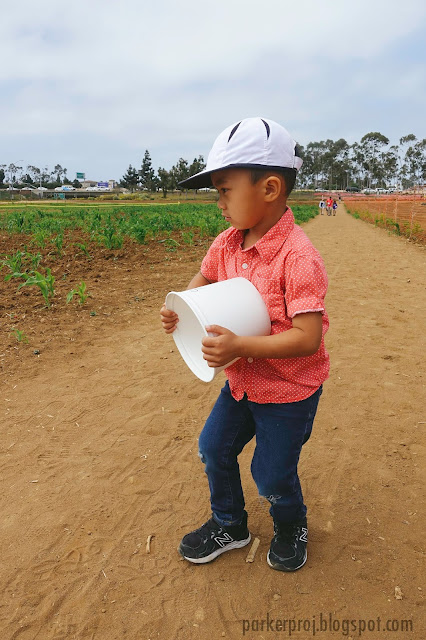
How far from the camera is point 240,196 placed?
1355 mm

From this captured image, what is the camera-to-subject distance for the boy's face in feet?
4.38

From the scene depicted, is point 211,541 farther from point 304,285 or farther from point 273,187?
point 273,187

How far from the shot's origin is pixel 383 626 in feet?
4.84

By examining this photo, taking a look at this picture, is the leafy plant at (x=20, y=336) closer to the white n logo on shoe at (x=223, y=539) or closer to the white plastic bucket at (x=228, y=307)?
the white n logo on shoe at (x=223, y=539)

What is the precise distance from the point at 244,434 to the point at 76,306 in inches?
145

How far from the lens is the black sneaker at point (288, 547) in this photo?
1676 millimetres

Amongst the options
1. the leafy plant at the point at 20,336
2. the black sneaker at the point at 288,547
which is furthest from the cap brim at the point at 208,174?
the leafy plant at the point at 20,336

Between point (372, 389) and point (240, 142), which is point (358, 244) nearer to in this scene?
point (372, 389)

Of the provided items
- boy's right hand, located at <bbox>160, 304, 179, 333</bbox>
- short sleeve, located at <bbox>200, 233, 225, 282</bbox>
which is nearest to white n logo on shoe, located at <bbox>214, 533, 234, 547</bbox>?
boy's right hand, located at <bbox>160, 304, 179, 333</bbox>

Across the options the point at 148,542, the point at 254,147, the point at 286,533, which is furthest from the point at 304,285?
the point at 148,542

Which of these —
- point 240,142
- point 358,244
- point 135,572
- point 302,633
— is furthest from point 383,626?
point 358,244

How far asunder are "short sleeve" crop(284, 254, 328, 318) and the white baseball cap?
10.6 inches

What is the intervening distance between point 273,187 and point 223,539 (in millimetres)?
1279

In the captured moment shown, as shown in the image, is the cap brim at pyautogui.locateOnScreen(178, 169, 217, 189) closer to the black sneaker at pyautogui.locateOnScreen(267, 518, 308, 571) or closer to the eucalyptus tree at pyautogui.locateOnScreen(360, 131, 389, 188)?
the black sneaker at pyautogui.locateOnScreen(267, 518, 308, 571)
